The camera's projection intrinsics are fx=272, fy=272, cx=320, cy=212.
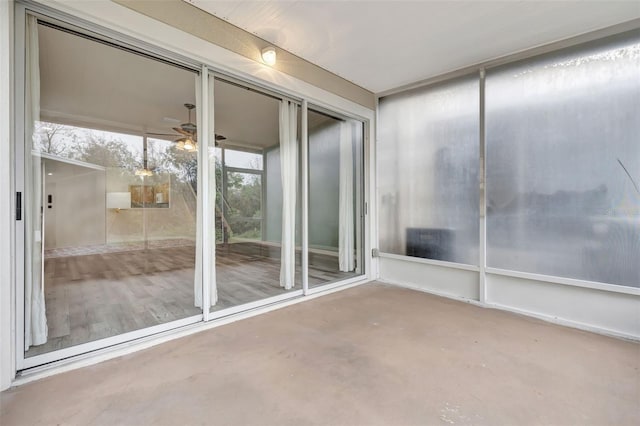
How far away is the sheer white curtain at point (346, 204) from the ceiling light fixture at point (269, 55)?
5.06ft

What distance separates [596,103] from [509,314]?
222 centimetres

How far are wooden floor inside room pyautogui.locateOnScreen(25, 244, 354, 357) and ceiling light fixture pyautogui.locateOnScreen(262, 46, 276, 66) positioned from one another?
2031mm

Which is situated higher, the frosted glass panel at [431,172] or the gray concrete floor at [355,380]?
the frosted glass panel at [431,172]

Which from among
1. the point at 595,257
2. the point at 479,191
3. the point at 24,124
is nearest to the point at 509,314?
the point at 595,257

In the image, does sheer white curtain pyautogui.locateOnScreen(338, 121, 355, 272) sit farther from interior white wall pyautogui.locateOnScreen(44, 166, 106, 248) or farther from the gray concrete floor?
interior white wall pyautogui.locateOnScreen(44, 166, 106, 248)

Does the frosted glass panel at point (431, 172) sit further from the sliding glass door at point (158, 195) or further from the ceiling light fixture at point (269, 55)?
the ceiling light fixture at point (269, 55)

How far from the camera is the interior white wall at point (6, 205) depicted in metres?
1.61

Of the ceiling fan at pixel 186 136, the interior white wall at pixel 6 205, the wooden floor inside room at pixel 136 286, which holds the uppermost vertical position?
the ceiling fan at pixel 186 136

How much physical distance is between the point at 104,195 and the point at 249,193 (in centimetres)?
333

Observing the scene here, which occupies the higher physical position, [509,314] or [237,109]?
[237,109]

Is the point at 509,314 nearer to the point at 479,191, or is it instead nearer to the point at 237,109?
the point at 479,191

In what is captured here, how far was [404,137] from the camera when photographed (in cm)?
396

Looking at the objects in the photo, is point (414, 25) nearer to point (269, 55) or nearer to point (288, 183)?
point (269, 55)

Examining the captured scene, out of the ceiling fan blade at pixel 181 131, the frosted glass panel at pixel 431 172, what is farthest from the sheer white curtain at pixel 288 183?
the frosted glass panel at pixel 431 172
